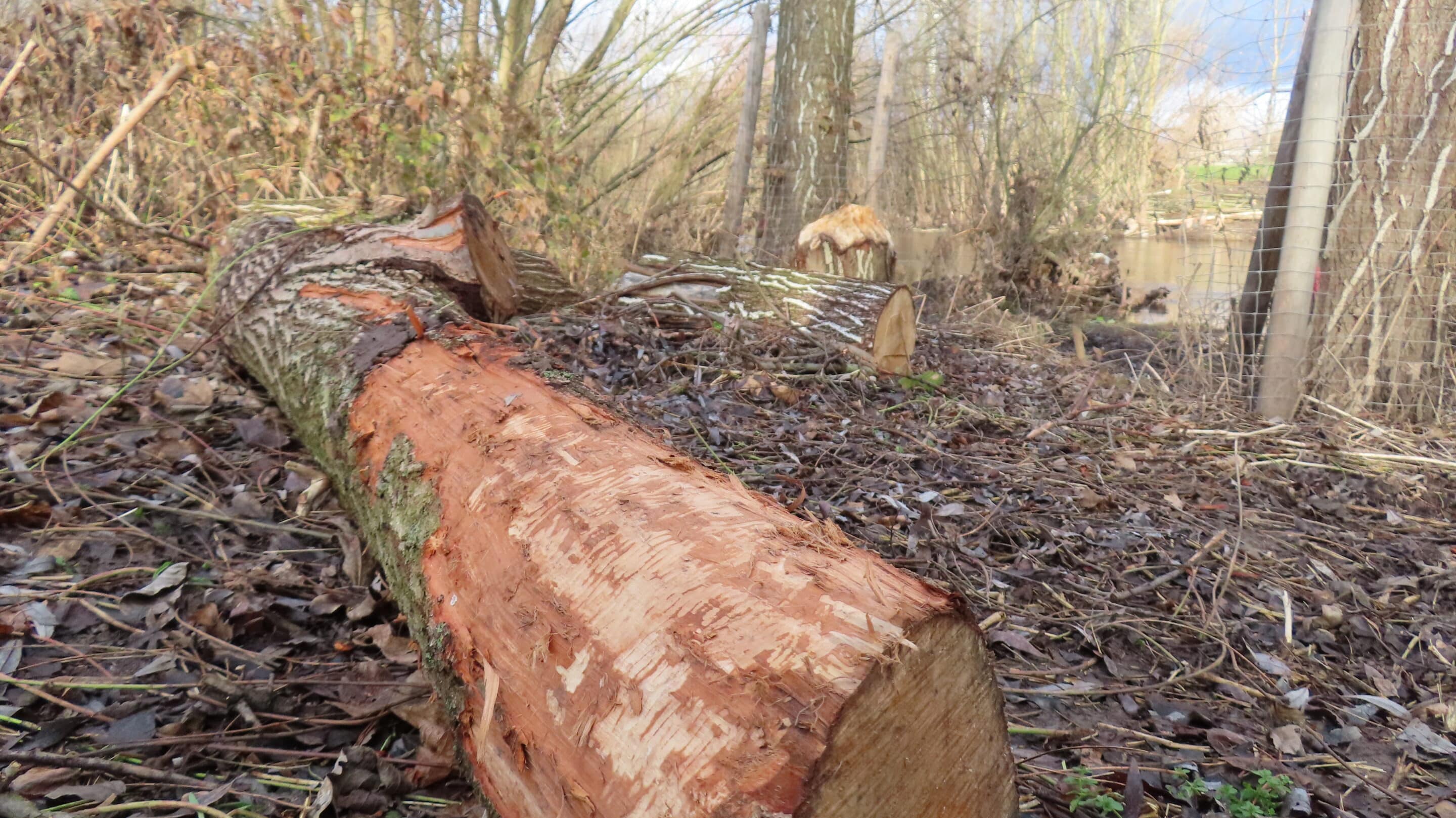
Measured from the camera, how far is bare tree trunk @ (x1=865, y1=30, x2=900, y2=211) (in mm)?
8828

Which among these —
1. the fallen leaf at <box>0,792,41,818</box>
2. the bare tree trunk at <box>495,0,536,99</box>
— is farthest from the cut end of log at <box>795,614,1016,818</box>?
the bare tree trunk at <box>495,0,536,99</box>

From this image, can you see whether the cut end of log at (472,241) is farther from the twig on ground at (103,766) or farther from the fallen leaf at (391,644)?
the twig on ground at (103,766)

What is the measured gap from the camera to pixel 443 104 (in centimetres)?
522

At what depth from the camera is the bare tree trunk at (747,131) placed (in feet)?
25.8

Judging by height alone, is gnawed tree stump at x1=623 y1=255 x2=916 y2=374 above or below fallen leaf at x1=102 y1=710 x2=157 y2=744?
above

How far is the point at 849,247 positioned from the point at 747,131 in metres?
2.51

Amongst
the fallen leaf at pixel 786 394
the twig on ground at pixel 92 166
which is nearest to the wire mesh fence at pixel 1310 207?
the fallen leaf at pixel 786 394

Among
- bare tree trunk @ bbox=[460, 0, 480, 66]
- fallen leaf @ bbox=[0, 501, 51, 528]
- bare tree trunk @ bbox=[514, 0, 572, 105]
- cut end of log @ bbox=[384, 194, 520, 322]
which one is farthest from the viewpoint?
bare tree trunk @ bbox=[514, 0, 572, 105]

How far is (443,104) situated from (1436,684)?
5.60 metres

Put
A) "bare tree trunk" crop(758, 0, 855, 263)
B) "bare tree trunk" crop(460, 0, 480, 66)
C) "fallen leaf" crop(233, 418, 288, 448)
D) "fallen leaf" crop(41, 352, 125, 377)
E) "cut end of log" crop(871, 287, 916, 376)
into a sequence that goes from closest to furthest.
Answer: "fallen leaf" crop(233, 418, 288, 448) < "fallen leaf" crop(41, 352, 125, 377) < "cut end of log" crop(871, 287, 916, 376) < "bare tree trunk" crop(460, 0, 480, 66) < "bare tree trunk" crop(758, 0, 855, 263)

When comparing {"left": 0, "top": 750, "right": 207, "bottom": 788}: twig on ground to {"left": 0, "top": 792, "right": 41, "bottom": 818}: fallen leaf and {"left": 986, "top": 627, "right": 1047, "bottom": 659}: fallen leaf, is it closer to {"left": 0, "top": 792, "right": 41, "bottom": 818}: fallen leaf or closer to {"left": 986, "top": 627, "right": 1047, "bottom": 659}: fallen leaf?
{"left": 0, "top": 792, "right": 41, "bottom": 818}: fallen leaf

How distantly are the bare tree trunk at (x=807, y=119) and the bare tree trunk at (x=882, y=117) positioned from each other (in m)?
1.26

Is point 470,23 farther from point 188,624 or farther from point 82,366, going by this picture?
point 188,624

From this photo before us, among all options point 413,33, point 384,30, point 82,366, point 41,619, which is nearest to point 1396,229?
point 41,619
